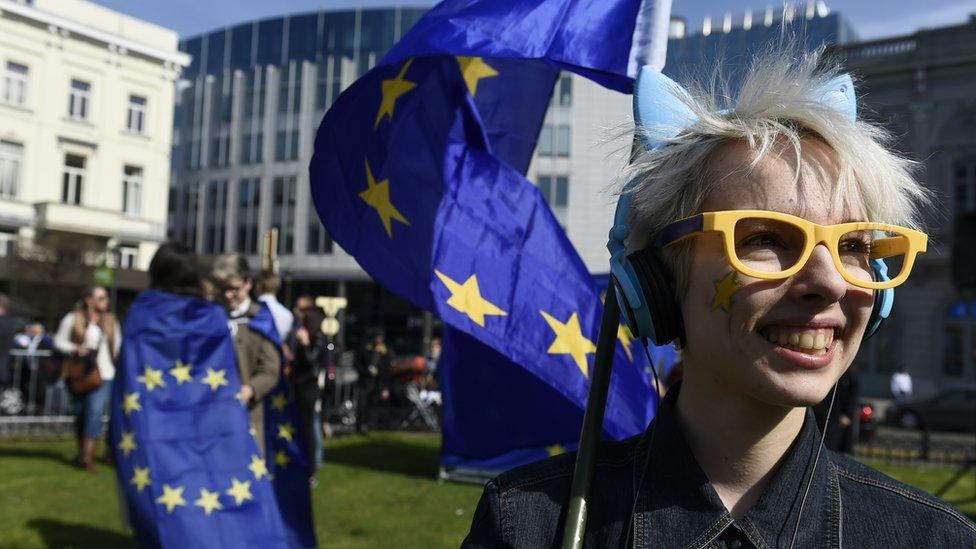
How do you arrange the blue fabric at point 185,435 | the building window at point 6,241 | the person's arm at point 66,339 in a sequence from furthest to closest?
1. the building window at point 6,241
2. the person's arm at point 66,339
3. the blue fabric at point 185,435

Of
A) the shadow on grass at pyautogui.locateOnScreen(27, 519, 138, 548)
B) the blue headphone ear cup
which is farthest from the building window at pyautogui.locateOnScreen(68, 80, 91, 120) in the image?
the blue headphone ear cup

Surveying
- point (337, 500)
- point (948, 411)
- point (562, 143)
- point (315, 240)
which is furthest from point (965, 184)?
point (337, 500)

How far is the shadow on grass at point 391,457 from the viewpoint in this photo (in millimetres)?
9844

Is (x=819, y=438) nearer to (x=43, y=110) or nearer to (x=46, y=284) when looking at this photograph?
(x=46, y=284)

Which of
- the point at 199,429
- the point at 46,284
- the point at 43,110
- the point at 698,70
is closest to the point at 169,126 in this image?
the point at 43,110

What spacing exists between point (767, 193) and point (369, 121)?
247 cm

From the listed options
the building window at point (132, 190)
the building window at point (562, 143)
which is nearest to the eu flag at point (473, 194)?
the building window at point (132, 190)

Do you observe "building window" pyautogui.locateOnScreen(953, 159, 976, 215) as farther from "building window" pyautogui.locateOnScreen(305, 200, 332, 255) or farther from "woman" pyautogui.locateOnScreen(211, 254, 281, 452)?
"woman" pyautogui.locateOnScreen(211, 254, 281, 452)

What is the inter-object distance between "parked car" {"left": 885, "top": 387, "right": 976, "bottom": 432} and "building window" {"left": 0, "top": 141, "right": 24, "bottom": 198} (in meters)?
32.1

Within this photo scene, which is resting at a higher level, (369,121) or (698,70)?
(369,121)

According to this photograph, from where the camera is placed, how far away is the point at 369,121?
3.61 metres

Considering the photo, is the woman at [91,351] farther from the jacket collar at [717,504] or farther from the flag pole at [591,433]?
the jacket collar at [717,504]

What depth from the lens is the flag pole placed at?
4.47 ft

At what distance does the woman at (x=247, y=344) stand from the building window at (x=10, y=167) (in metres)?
34.1
